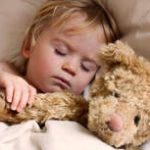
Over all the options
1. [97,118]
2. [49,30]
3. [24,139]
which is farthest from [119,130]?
[49,30]

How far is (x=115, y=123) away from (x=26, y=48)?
1.75 feet

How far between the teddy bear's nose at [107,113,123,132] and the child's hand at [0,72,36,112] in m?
0.22

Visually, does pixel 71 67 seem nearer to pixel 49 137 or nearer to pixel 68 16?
pixel 68 16

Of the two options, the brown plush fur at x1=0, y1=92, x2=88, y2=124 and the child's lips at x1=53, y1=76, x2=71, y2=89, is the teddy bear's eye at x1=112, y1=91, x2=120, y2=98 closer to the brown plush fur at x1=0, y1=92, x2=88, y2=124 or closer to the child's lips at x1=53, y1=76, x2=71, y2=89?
the brown plush fur at x1=0, y1=92, x2=88, y2=124

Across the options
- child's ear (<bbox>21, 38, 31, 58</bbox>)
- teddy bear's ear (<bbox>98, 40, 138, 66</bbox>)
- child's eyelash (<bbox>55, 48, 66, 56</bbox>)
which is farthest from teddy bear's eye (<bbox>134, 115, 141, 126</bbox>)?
child's ear (<bbox>21, 38, 31, 58</bbox>)

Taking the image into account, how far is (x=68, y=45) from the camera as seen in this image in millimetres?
1070

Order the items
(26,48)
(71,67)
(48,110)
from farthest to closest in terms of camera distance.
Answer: (26,48) < (71,67) < (48,110)

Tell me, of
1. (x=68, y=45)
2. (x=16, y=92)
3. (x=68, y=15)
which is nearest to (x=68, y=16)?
(x=68, y=15)

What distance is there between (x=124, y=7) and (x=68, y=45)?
0.18m

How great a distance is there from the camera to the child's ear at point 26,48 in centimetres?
120

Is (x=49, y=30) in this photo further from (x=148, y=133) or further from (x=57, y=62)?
(x=148, y=133)

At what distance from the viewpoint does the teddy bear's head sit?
30.6 inches

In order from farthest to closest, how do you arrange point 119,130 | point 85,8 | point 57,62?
1. point 85,8
2. point 57,62
3. point 119,130

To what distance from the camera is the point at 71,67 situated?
1.04 meters
